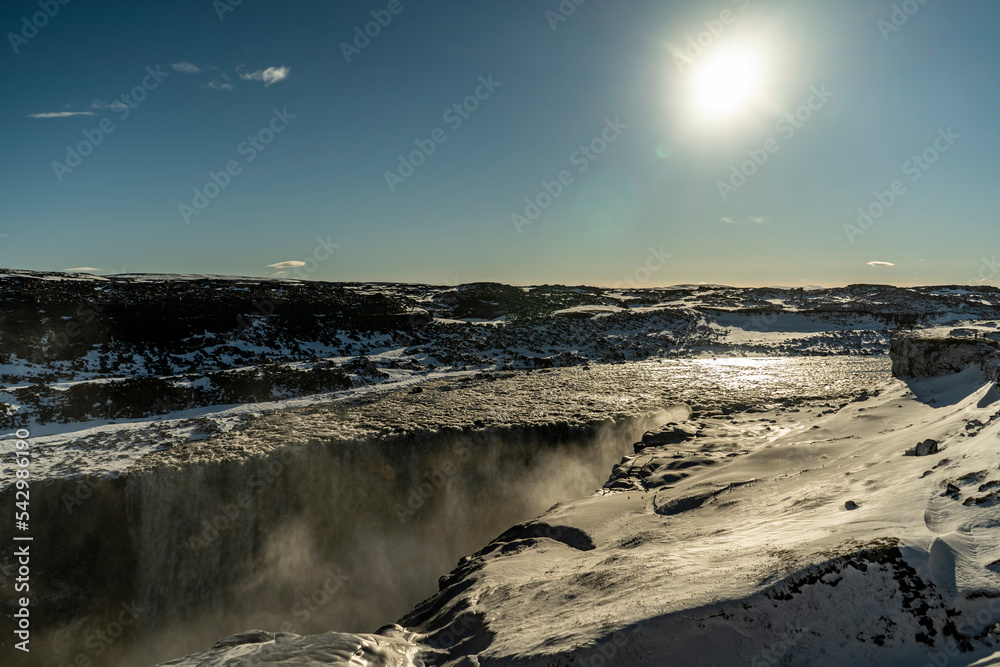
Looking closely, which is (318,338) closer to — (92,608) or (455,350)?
(455,350)

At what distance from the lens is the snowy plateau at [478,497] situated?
5.22m

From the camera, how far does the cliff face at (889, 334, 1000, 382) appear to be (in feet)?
51.6

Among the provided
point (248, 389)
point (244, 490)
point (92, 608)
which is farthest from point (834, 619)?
point (248, 389)

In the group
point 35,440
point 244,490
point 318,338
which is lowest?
point 244,490

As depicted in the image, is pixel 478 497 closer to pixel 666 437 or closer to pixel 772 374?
pixel 666 437

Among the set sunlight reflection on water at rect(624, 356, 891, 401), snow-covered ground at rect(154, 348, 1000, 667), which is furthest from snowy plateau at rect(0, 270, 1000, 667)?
sunlight reflection on water at rect(624, 356, 891, 401)

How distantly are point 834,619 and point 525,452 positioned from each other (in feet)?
43.8

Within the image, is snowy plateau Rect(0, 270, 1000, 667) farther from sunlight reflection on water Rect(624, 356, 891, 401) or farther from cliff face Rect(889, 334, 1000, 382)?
sunlight reflection on water Rect(624, 356, 891, 401)

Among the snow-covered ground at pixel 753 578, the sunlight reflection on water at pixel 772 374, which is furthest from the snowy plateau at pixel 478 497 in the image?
the sunlight reflection on water at pixel 772 374

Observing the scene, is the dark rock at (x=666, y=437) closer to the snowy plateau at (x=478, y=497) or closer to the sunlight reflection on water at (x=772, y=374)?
the snowy plateau at (x=478, y=497)

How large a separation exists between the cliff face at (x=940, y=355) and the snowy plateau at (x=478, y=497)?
118 mm

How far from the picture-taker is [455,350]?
1361 inches

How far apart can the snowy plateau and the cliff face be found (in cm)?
12

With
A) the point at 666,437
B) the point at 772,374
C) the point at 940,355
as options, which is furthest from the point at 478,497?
the point at 772,374
